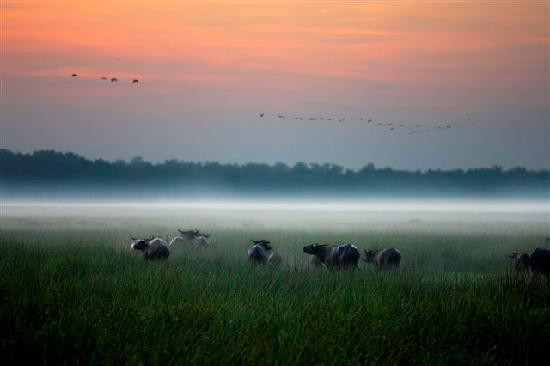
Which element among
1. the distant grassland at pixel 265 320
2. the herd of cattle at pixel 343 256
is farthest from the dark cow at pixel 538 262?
the distant grassland at pixel 265 320

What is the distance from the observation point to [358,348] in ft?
32.3

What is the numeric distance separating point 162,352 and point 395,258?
545 inches

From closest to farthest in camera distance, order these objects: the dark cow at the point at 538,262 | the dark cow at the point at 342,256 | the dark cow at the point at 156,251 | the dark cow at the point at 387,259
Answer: the dark cow at the point at 342,256 → the dark cow at the point at 538,262 → the dark cow at the point at 387,259 → the dark cow at the point at 156,251

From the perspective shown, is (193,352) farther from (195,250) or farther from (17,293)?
(195,250)

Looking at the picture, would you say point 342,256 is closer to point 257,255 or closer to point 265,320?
point 257,255

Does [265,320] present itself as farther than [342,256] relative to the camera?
No

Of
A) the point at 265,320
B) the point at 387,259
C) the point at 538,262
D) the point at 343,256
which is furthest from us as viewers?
the point at 387,259

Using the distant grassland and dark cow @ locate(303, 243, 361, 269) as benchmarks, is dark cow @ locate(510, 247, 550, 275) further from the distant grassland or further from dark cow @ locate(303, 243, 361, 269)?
the distant grassland

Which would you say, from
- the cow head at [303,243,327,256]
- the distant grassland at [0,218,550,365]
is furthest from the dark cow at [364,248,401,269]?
the distant grassland at [0,218,550,365]

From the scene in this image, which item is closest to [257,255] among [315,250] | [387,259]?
[315,250]

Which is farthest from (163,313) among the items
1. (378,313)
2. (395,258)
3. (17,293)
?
(395,258)

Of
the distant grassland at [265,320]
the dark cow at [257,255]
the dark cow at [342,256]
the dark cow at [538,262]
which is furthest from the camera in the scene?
the dark cow at [257,255]

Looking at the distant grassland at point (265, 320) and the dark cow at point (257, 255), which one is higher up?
the dark cow at point (257, 255)

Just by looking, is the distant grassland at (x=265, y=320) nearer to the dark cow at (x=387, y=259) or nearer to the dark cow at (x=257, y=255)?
the dark cow at (x=387, y=259)
